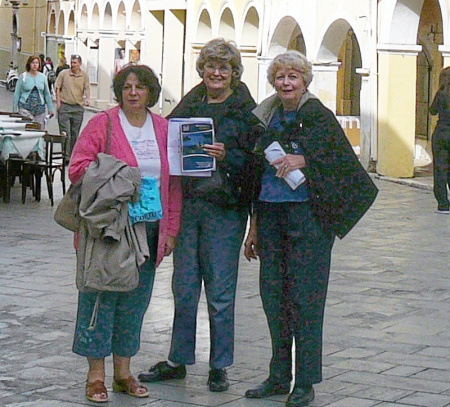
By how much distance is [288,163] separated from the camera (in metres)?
5.50

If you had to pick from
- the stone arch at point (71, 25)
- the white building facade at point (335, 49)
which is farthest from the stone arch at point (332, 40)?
the stone arch at point (71, 25)

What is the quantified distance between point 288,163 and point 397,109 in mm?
12529

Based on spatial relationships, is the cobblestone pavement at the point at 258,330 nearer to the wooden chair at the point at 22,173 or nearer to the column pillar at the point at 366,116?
the wooden chair at the point at 22,173

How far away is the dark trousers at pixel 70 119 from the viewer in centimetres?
1677

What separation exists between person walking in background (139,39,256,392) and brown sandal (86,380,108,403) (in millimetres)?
505

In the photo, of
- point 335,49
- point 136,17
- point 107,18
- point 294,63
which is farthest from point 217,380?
point 107,18

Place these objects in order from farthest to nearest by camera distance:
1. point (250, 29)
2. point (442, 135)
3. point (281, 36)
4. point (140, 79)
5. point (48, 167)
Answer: point (250, 29)
point (281, 36)
point (442, 135)
point (48, 167)
point (140, 79)

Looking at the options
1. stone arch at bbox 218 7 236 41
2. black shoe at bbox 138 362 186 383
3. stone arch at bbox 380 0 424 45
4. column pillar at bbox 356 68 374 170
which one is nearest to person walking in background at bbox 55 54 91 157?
column pillar at bbox 356 68 374 170

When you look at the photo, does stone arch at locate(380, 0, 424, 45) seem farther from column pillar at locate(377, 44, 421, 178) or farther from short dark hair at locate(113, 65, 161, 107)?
short dark hair at locate(113, 65, 161, 107)

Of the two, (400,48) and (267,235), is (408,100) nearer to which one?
(400,48)

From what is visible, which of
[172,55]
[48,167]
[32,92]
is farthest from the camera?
[172,55]

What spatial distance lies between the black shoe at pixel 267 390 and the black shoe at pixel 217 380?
0.49 feet

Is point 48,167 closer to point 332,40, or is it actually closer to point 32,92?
point 32,92

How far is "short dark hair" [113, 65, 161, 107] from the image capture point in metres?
5.61
